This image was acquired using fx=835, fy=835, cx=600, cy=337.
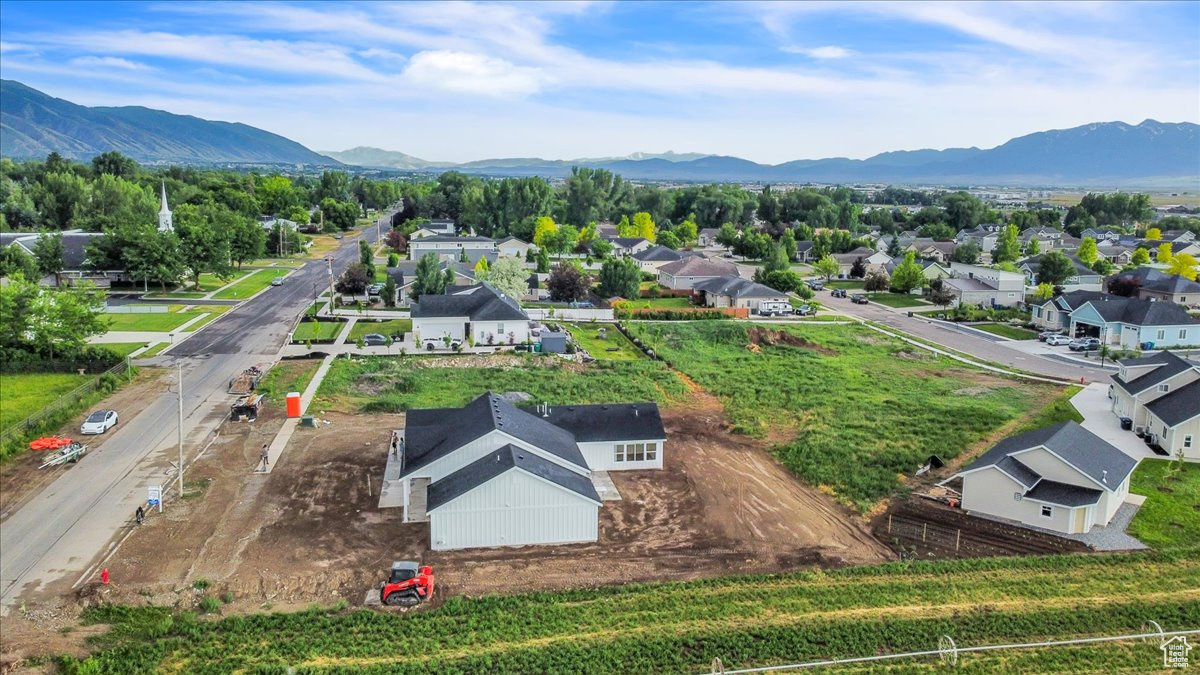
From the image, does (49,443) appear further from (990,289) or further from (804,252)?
(804,252)

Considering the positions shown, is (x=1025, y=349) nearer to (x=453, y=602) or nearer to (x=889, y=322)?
(x=889, y=322)

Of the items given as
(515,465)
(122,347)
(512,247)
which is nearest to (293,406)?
(515,465)

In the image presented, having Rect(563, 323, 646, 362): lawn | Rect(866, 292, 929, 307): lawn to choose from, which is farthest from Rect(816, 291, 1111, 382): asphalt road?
Rect(563, 323, 646, 362): lawn

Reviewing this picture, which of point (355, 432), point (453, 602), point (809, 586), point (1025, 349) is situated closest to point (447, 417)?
point (355, 432)

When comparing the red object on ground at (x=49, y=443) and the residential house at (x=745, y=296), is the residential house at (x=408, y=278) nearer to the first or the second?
the residential house at (x=745, y=296)

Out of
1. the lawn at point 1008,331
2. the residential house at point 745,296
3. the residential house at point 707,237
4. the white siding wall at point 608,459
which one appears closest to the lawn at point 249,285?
the residential house at point 745,296
